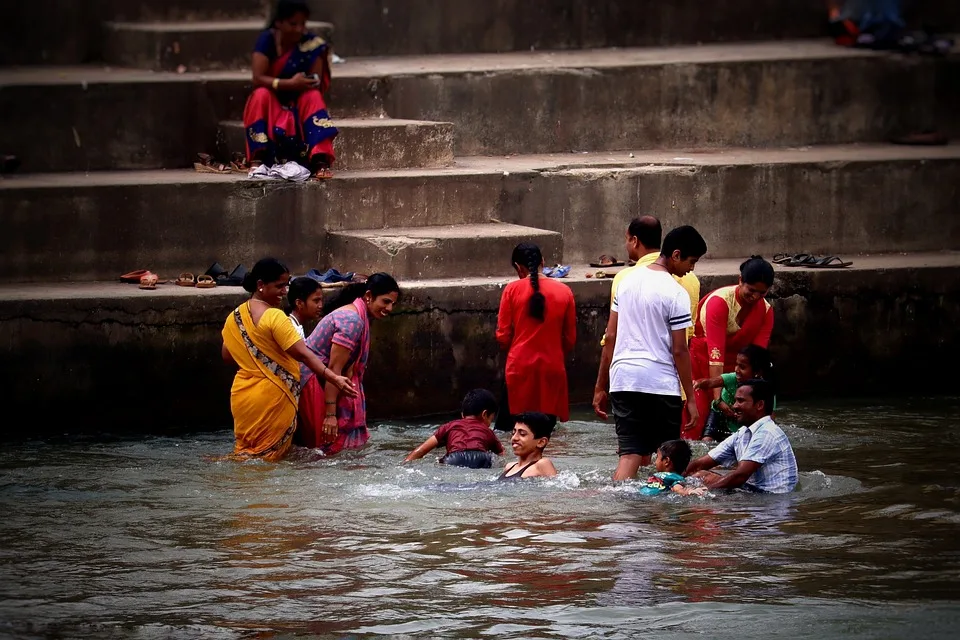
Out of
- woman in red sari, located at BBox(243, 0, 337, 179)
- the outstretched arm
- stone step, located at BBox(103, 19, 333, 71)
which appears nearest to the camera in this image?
the outstretched arm

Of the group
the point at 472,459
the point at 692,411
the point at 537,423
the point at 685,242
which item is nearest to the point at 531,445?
the point at 537,423

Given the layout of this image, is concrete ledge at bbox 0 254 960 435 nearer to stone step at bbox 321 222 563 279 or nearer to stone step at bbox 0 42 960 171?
stone step at bbox 321 222 563 279

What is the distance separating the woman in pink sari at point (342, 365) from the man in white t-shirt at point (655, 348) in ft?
6.15

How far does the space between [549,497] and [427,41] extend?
7798 mm

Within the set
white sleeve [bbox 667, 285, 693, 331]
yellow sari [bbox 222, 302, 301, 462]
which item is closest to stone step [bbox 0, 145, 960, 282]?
yellow sari [bbox 222, 302, 301, 462]

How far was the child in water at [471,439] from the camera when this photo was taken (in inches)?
372

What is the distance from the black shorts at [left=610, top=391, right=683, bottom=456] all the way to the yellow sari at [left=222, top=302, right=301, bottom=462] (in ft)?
6.90

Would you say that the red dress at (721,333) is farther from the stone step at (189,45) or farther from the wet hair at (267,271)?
the stone step at (189,45)

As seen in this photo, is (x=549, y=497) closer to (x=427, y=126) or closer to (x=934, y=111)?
(x=427, y=126)

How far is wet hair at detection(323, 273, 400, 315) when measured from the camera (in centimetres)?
984

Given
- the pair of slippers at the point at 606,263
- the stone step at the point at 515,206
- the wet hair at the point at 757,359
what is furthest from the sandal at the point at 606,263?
the wet hair at the point at 757,359

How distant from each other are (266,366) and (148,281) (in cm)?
234

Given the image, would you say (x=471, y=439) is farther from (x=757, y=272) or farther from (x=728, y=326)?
(x=757, y=272)

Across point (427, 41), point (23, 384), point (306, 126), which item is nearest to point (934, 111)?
point (427, 41)
